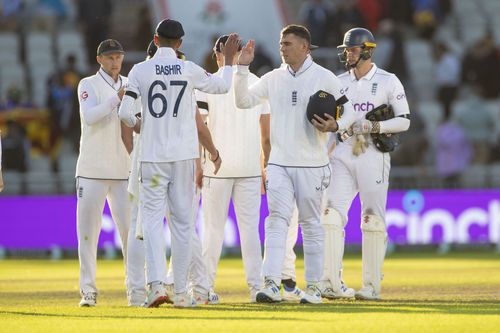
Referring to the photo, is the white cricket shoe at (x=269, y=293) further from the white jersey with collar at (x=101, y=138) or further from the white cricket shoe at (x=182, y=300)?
the white jersey with collar at (x=101, y=138)

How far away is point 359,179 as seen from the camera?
14773 mm

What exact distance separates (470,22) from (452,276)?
1570cm

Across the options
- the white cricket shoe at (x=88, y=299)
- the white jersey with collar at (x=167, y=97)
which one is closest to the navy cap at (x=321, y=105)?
the white jersey with collar at (x=167, y=97)

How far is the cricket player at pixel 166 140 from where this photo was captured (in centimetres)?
1312

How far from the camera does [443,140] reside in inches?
1081

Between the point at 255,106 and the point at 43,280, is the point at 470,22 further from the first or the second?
the point at 255,106

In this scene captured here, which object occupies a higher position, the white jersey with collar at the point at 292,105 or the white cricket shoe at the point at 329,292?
the white jersey with collar at the point at 292,105

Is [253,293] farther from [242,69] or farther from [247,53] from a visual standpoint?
[247,53]

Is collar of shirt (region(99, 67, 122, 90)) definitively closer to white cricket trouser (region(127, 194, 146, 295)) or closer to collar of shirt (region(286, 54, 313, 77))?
white cricket trouser (region(127, 194, 146, 295))

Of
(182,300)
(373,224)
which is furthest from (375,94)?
(182,300)

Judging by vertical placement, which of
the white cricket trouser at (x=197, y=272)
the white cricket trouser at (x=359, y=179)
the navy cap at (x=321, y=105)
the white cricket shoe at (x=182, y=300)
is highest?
the navy cap at (x=321, y=105)

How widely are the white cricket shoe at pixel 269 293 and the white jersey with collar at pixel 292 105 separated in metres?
1.11

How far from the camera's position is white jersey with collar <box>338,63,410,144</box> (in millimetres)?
14789

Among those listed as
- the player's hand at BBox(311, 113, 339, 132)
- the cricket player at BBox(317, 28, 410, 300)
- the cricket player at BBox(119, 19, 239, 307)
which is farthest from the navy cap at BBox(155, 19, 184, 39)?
the cricket player at BBox(317, 28, 410, 300)
